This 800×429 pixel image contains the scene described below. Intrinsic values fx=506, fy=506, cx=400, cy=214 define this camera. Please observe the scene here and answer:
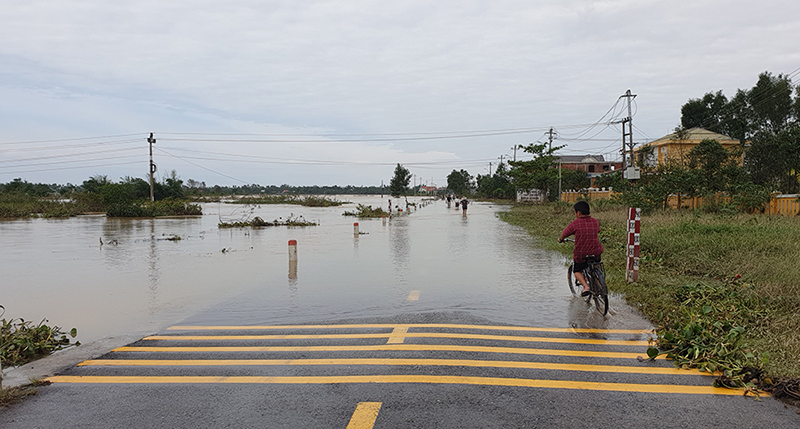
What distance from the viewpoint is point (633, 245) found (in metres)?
9.51

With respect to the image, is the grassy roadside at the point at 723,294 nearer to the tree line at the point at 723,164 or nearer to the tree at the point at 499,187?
the tree line at the point at 723,164

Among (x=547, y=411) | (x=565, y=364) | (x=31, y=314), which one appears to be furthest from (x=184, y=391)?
(x=31, y=314)

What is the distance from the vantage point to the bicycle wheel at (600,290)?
7297 millimetres

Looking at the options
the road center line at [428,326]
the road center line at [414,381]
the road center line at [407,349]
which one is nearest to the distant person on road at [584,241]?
the road center line at [428,326]

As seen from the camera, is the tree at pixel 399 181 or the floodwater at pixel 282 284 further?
the tree at pixel 399 181

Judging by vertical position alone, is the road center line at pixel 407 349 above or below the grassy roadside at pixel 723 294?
below

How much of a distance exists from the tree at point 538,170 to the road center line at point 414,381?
60040 mm

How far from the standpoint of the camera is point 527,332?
661 centimetres

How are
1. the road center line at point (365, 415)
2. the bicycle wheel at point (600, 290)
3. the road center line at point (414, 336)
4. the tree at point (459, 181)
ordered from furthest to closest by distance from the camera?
the tree at point (459, 181) → the bicycle wheel at point (600, 290) → the road center line at point (414, 336) → the road center line at point (365, 415)

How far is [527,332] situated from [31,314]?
8079mm

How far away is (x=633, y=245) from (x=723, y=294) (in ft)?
6.39

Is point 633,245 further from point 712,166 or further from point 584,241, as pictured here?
point 712,166

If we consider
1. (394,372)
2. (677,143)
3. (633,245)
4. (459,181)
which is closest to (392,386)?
(394,372)

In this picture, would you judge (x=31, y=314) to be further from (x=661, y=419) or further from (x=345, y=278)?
(x=661, y=419)
